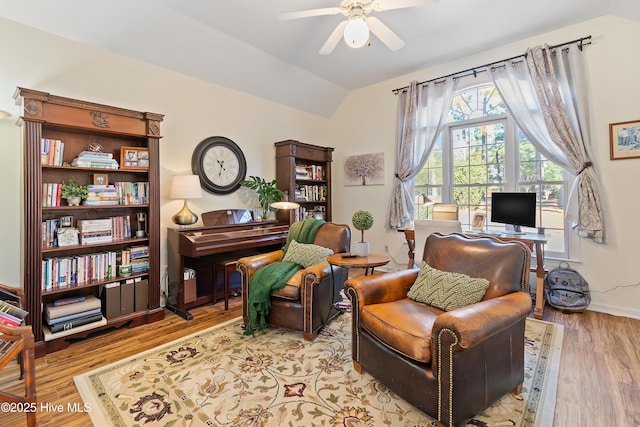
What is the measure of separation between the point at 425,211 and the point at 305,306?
2723 mm

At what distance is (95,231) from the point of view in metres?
2.73

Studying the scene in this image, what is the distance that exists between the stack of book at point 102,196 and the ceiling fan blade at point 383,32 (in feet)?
8.81

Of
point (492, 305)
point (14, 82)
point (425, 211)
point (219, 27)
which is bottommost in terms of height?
point (492, 305)

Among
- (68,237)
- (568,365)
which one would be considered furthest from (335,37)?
(568,365)

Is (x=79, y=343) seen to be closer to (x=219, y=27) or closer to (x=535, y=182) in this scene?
(x=219, y=27)

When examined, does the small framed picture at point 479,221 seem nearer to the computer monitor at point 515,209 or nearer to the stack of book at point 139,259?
the computer monitor at point 515,209

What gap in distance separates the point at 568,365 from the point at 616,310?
1551mm

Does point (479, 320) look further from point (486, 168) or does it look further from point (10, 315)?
point (486, 168)

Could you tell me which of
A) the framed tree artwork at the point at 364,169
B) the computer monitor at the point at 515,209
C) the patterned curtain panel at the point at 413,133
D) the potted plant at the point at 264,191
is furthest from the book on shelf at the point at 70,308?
the computer monitor at the point at 515,209

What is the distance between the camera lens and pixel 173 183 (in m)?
3.28

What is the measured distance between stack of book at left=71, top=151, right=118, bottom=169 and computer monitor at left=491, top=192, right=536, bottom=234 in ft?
13.3

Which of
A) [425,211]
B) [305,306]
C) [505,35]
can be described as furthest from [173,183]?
[505,35]

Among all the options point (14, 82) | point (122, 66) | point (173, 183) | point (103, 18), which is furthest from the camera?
point (173, 183)

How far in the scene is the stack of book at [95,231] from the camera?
267 cm
